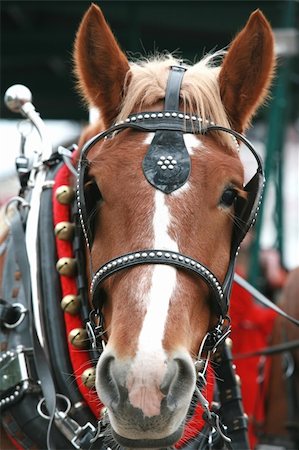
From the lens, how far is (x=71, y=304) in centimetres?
245

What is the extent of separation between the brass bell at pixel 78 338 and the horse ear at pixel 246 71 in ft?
2.43

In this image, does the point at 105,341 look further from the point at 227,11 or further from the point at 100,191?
the point at 227,11

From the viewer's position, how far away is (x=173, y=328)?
Result: 1.88 metres

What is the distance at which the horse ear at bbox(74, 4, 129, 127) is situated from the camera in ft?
7.70

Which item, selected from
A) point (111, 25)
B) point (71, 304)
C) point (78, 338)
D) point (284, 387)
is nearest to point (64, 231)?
point (71, 304)

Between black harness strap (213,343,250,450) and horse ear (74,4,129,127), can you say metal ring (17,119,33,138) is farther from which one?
black harness strap (213,343,250,450)

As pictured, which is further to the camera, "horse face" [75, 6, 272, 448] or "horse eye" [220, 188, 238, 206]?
"horse eye" [220, 188, 238, 206]

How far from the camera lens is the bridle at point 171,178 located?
1.99 meters

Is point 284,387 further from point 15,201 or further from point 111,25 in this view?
point 111,25

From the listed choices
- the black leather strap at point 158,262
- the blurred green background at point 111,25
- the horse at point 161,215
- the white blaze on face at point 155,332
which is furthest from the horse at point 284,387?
the white blaze on face at point 155,332

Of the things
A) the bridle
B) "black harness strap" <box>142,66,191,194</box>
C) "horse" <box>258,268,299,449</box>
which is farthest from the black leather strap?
"horse" <box>258,268,299,449</box>

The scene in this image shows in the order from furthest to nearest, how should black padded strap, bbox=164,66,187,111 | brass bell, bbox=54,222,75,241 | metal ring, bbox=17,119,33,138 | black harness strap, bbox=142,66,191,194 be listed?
metal ring, bbox=17,119,33,138
brass bell, bbox=54,222,75,241
black padded strap, bbox=164,66,187,111
black harness strap, bbox=142,66,191,194

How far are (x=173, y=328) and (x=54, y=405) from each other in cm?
62

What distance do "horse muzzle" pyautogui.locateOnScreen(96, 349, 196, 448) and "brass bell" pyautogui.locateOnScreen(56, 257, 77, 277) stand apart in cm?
66
